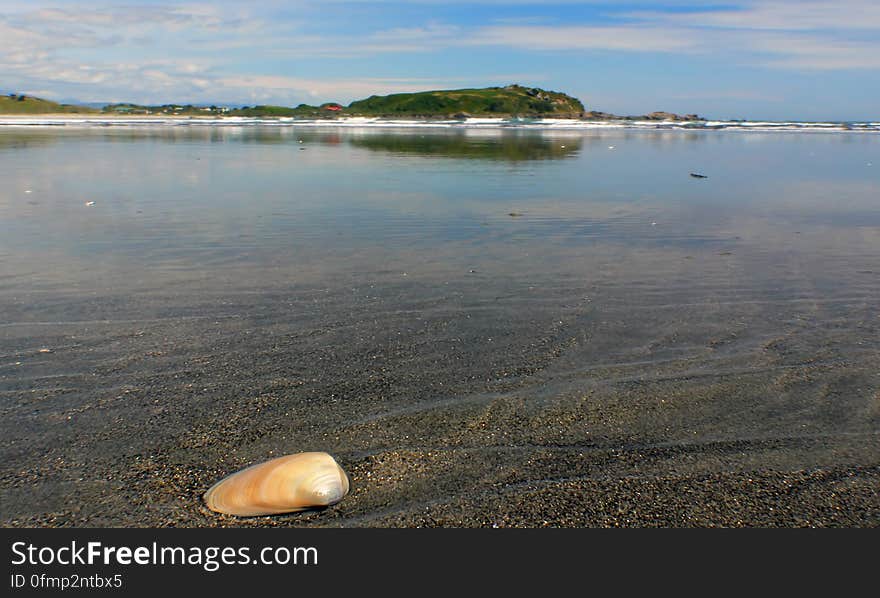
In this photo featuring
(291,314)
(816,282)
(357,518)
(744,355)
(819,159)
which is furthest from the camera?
(819,159)

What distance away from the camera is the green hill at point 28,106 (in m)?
115

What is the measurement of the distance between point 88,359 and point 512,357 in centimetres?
381

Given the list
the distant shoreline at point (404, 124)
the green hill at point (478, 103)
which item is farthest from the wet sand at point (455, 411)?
the green hill at point (478, 103)

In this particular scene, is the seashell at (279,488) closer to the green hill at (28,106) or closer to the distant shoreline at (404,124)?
the distant shoreline at (404,124)

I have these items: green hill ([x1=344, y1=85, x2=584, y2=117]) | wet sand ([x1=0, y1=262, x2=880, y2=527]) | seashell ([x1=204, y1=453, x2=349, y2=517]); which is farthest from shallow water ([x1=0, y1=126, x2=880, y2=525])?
green hill ([x1=344, y1=85, x2=584, y2=117])

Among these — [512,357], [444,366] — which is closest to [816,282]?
[512,357]

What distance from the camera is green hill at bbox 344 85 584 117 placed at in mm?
135500

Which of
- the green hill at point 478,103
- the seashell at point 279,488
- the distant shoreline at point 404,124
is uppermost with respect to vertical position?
the green hill at point 478,103

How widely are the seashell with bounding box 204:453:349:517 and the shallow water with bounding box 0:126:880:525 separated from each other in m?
0.21

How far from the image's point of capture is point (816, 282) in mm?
9031

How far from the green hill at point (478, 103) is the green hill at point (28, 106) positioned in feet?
171

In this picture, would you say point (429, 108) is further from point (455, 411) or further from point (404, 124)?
point (455, 411)

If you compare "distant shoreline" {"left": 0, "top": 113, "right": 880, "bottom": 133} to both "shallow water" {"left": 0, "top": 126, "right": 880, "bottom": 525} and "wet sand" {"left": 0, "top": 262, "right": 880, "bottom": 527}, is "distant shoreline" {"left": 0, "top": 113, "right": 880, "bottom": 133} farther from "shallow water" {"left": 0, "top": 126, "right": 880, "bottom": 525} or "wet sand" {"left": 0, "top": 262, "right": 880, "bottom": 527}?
"wet sand" {"left": 0, "top": 262, "right": 880, "bottom": 527}

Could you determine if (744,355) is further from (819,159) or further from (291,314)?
(819,159)
